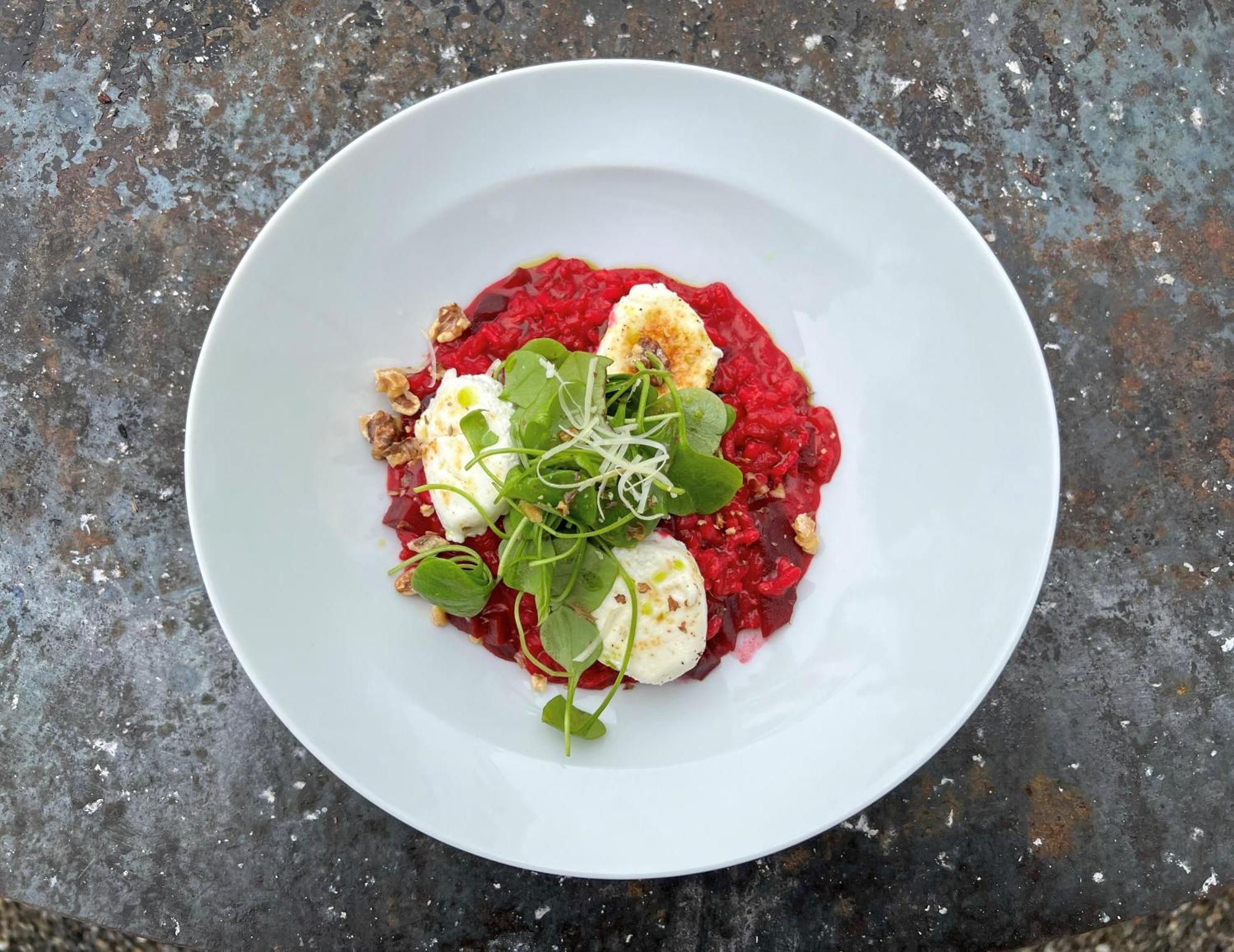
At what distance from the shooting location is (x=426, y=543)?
275cm

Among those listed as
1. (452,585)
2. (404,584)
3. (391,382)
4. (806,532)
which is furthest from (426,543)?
(806,532)

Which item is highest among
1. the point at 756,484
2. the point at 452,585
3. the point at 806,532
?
Result: the point at 756,484

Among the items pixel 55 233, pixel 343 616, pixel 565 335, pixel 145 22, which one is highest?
pixel 145 22

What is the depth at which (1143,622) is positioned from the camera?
3.04m

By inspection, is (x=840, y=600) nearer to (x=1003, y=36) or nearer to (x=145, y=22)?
(x=1003, y=36)

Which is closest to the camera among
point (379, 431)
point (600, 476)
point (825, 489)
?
point (600, 476)

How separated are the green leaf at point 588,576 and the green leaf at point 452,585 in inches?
9.1

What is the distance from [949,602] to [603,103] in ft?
6.02

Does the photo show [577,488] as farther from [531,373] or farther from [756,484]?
[756,484]

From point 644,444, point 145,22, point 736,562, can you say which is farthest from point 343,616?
point 145,22

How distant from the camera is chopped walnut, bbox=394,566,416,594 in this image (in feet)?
8.94

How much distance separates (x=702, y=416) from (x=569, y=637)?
78 centimetres

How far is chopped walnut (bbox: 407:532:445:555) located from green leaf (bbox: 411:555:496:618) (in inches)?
3.4

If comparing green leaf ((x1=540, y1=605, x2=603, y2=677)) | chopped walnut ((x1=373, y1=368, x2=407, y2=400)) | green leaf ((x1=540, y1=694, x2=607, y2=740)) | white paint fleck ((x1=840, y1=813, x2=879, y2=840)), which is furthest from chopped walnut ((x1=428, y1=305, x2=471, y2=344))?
white paint fleck ((x1=840, y1=813, x2=879, y2=840))
